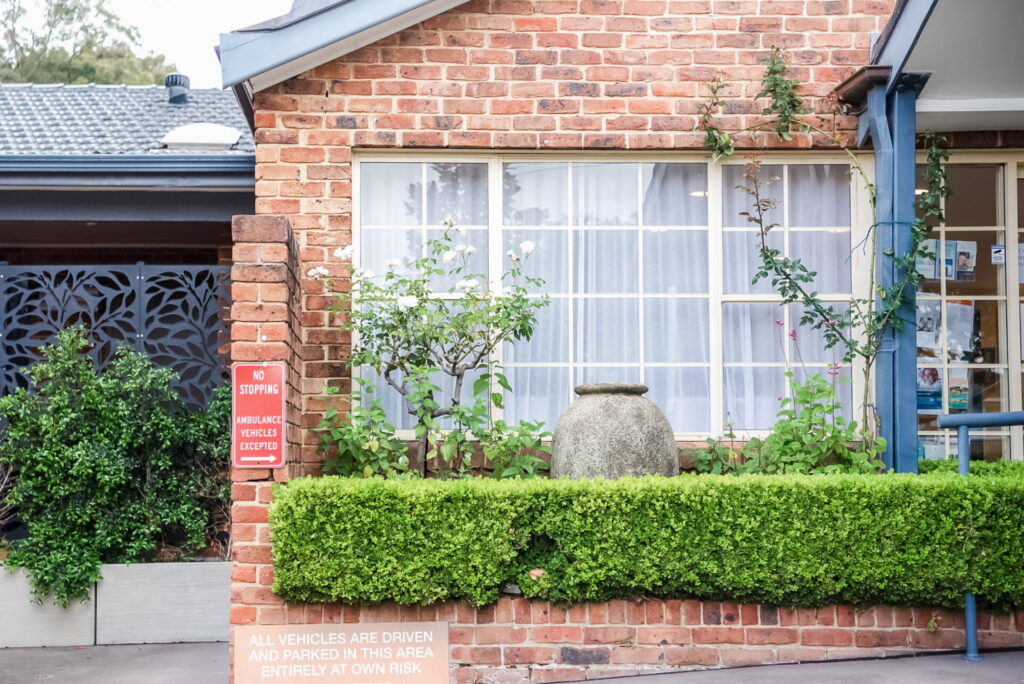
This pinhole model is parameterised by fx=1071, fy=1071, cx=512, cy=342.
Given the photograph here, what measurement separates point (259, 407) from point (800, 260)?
3233mm

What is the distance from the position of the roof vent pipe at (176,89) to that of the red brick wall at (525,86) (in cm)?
631

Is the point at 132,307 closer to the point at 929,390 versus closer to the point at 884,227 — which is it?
the point at 884,227

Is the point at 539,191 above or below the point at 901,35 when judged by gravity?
below

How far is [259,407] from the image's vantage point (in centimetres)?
529

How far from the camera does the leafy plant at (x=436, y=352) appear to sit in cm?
585

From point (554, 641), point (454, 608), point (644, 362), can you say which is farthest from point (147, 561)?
point (644, 362)

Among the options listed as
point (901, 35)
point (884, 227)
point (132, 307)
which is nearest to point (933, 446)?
point (884, 227)

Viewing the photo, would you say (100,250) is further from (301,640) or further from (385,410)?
(301,640)

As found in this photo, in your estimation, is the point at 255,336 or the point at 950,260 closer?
the point at 255,336

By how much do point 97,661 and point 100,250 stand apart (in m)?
4.15

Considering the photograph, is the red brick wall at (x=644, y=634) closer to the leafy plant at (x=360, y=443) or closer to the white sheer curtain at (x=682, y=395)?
the leafy plant at (x=360, y=443)

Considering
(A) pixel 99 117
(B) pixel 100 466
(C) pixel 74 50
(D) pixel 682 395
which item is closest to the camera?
(B) pixel 100 466

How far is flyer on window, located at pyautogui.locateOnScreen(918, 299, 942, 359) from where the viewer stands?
6766mm

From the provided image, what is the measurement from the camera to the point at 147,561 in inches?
262
